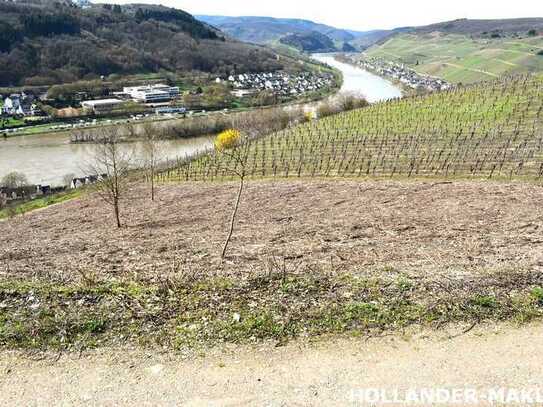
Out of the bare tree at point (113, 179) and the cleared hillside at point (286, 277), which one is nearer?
the cleared hillside at point (286, 277)

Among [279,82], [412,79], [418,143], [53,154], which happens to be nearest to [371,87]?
[412,79]

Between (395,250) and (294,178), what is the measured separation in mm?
21629

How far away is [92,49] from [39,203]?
410ft

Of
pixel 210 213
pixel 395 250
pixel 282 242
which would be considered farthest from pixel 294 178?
pixel 395 250

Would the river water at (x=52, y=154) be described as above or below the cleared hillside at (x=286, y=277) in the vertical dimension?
below

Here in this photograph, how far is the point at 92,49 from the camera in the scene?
151 metres

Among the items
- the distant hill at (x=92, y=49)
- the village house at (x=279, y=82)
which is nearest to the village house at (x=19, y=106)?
the distant hill at (x=92, y=49)

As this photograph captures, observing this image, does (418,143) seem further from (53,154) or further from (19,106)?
(19,106)

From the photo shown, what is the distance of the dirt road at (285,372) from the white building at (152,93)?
390 ft

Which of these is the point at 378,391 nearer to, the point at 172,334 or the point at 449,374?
the point at 449,374

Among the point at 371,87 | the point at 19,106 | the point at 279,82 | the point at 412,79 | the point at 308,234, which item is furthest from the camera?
the point at 279,82

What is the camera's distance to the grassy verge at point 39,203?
38.3 meters

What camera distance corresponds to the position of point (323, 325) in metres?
8.73

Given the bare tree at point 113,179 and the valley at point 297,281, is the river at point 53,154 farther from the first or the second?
the bare tree at point 113,179
